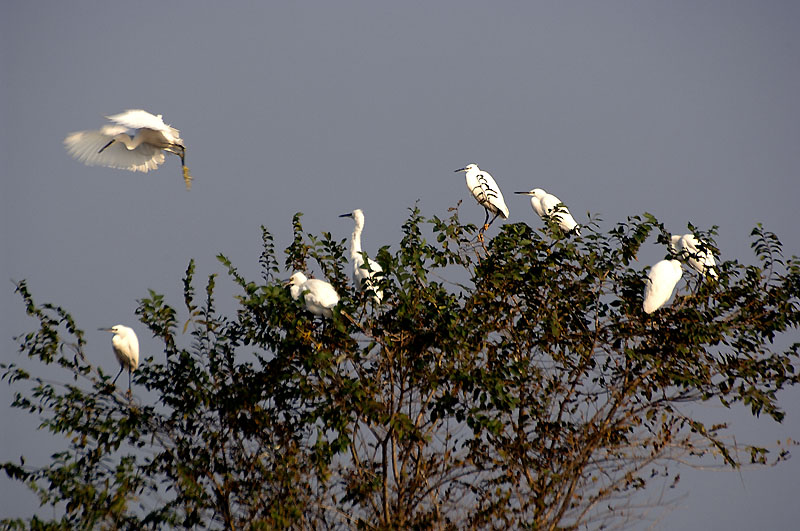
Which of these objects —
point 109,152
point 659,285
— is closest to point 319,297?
point 659,285

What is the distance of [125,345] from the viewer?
36.6ft

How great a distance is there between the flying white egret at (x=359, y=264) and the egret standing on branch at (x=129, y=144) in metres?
1.93

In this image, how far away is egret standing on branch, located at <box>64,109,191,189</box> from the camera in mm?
10211

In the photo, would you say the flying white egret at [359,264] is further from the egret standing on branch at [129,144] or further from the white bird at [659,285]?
the white bird at [659,285]

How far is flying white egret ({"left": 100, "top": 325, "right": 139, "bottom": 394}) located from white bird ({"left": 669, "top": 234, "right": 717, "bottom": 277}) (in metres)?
6.34

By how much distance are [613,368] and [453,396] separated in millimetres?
1646

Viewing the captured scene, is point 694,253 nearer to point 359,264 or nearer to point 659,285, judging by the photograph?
point 659,285

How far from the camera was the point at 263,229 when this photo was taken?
831 centimetres

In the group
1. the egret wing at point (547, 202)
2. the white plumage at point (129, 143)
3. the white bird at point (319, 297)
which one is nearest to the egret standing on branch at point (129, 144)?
the white plumage at point (129, 143)

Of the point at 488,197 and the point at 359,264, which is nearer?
the point at 359,264

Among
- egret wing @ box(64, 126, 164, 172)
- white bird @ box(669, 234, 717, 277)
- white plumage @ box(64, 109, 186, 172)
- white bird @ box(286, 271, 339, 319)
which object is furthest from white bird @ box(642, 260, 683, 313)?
egret wing @ box(64, 126, 164, 172)

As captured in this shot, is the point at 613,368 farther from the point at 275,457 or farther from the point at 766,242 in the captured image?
the point at 275,457

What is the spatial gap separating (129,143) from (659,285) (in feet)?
20.1

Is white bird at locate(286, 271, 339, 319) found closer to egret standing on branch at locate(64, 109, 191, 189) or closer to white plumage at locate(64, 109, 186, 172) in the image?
egret standing on branch at locate(64, 109, 191, 189)
